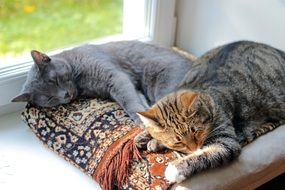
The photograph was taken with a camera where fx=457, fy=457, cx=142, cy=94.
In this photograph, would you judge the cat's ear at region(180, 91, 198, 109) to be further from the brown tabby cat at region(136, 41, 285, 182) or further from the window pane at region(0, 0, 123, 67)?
the window pane at region(0, 0, 123, 67)

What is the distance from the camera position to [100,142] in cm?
150

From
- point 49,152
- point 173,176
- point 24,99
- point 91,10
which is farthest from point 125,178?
point 91,10

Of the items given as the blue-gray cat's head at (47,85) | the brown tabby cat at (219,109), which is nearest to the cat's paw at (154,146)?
the brown tabby cat at (219,109)

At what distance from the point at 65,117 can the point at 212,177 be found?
0.60 meters

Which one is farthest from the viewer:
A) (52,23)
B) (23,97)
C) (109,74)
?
(52,23)

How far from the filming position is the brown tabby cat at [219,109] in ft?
4.33

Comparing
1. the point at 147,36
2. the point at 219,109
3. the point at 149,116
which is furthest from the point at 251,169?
the point at 147,36

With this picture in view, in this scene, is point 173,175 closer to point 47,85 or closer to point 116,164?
point 116,164

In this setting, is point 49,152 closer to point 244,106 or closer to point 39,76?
point 39,76

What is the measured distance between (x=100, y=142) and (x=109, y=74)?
1.07 feet

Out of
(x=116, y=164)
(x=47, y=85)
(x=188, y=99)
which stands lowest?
(x=116, y=164)

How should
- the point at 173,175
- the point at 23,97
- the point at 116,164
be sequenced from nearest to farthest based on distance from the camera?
the point at 173,175 → the point at 116,164 → the point at 23,97

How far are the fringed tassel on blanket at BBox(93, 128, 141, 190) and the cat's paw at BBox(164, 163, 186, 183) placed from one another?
5.5 inches

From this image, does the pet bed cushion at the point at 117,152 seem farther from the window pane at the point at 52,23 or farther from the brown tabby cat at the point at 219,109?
the window pane at the point at 52,23
